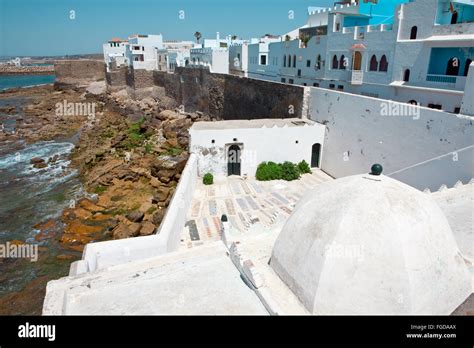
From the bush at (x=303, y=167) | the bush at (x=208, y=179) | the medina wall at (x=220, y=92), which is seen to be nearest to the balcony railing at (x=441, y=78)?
the medina wall at (x=220, y=92)

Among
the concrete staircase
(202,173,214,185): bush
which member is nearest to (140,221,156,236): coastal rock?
(202,173,214,185): bush

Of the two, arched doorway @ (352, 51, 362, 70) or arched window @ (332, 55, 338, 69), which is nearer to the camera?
arched doorway @ (352, 51, 362, 70)

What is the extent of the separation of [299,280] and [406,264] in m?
1.66

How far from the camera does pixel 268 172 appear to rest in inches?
633

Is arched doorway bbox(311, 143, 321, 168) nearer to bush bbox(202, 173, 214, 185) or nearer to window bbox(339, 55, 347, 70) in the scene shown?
bush bbox(202, 173, 214, 185)

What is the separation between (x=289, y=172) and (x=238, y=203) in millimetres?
3831

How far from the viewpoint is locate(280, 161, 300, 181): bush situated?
1611cm

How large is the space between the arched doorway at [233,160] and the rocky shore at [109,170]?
10.8 feet

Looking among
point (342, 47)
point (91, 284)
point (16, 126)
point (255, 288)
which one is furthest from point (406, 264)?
point (16, 126)

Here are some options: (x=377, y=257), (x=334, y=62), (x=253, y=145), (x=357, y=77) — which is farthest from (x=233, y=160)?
(x=377, y=257)

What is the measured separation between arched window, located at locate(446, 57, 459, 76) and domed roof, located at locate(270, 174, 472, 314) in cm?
1244

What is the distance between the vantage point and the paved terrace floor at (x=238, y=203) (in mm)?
11422

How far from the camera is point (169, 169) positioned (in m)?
18.9

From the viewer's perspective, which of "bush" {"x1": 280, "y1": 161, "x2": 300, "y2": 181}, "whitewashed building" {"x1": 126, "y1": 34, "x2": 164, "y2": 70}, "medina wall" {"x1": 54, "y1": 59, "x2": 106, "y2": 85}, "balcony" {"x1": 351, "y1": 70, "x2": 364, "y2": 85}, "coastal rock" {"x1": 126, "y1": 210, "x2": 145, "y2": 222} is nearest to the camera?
"coastal rock" {"x1": 126, "y1": 210, "x2": 145, "y2": 222}
